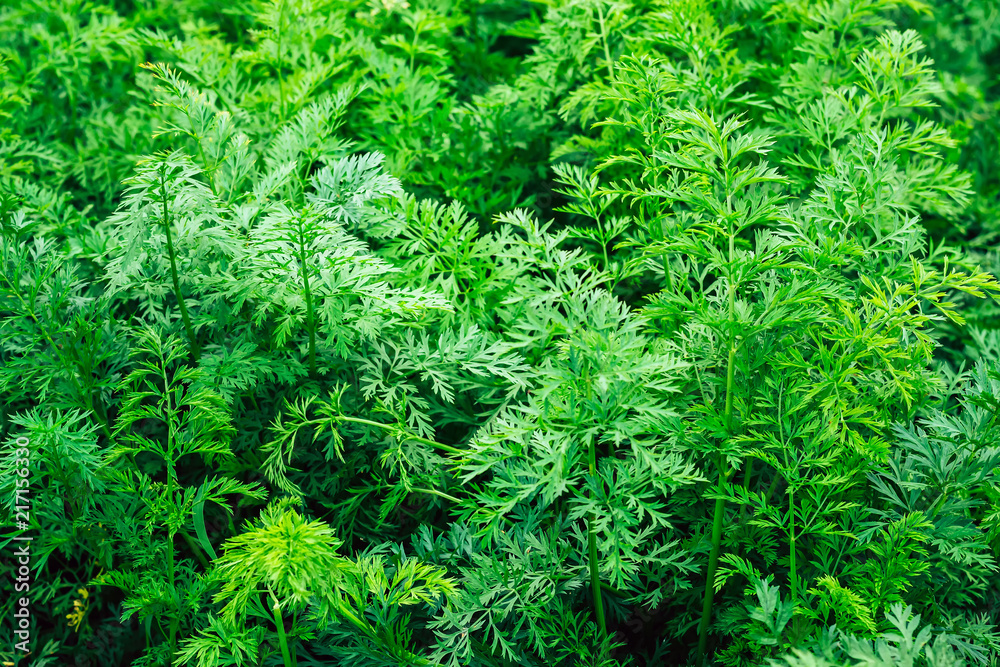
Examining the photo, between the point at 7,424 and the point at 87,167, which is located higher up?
the point at 87,167

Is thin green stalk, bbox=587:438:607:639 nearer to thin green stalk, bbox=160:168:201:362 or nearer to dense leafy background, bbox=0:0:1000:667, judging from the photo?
dense leafy background, bbox=0:0:1000:667

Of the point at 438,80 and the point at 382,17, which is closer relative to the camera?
the point at 438,80

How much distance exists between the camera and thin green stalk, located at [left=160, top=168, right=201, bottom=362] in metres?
1.83

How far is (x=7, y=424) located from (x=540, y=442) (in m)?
1.59

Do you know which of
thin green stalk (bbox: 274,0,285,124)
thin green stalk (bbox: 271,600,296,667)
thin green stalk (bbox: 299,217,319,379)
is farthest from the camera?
thin green stalk (bbox: 274,0,285,124)

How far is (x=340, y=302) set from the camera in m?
1.96

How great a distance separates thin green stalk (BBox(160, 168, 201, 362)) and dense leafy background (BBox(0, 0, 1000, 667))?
2 cm

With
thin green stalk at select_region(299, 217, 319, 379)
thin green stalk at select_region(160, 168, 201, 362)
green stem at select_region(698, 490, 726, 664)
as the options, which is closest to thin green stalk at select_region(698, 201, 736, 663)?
green stem at select_region(698, 490, 726, 664)

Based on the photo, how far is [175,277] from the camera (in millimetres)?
1944

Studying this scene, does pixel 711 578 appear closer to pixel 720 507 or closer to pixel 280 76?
pixel 720 507

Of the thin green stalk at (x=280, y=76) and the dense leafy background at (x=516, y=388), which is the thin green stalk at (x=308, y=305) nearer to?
the dense leafy background at (x=516, y=388)

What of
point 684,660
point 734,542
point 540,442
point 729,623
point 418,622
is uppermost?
point 540,442

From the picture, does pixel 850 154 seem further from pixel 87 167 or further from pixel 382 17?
pixel 87 167

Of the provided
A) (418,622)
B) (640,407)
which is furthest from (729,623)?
(418,622)
